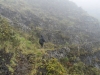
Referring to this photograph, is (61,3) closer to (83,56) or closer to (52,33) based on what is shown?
(52,33)

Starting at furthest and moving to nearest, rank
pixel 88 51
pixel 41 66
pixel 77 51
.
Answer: pixel 88 51, pixel 77 51, pixel 41 66

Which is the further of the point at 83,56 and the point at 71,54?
the point at 83,56

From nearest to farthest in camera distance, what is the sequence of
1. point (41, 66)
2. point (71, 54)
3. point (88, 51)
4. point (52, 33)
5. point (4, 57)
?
point (4, 57), point (41, 66), point (71, 54), point (88, 51), point (52, 33)

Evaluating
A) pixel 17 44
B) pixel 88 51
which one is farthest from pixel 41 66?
pixel 88 51

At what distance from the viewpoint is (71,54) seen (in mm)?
25609

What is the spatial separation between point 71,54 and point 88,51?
459cm

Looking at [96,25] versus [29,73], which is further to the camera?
[96,25]

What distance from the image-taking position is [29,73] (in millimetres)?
16672

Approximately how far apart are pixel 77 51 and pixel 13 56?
39.9 ft

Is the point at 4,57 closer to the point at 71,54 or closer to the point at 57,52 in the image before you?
the point at 57,52

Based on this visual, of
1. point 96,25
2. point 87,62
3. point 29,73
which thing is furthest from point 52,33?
point 96,25

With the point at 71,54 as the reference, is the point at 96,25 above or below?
above

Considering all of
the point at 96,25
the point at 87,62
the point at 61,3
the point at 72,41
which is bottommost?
the point at 87,62

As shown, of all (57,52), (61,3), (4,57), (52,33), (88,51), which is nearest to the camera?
(4,57)
